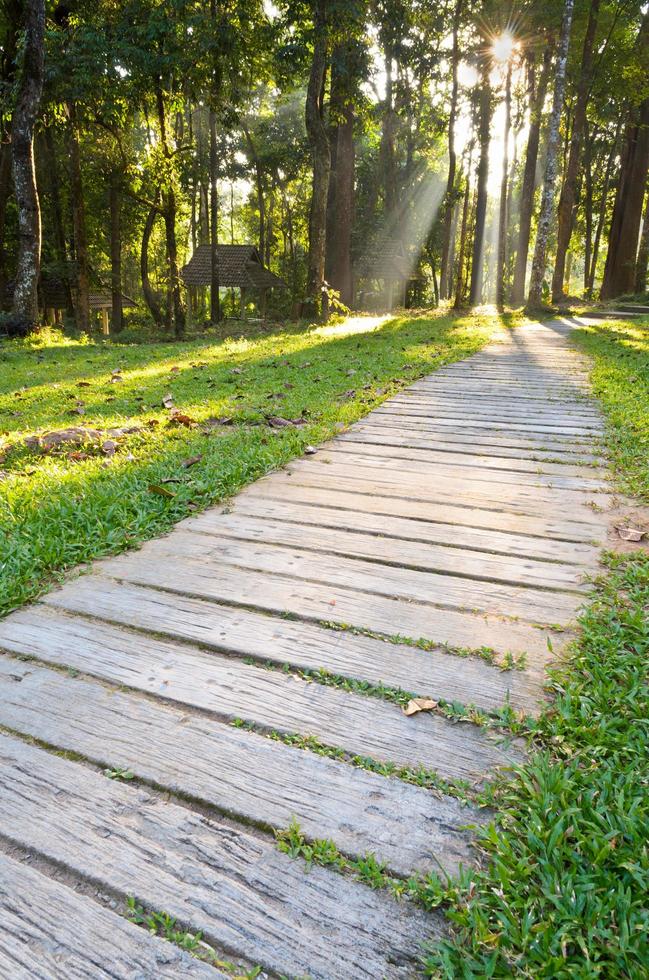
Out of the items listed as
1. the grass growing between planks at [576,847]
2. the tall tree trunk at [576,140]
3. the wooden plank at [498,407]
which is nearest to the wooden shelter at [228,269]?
the tall tree trunk at [576,140]

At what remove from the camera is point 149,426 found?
204 inches

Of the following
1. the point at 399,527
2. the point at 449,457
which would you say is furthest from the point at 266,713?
the point at 449,457

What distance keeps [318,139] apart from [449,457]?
12.7 metres

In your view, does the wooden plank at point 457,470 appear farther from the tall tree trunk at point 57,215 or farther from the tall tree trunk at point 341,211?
the tall tree trunk at point 57,215

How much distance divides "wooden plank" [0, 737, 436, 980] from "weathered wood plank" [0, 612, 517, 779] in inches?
13.9

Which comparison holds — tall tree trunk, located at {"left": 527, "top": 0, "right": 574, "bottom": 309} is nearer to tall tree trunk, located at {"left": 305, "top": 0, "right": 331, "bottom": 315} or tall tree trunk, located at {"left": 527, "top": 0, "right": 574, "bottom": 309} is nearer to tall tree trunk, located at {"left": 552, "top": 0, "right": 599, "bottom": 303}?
tall tree trunk, located at {"left": 552, "top": 0, "right": 599, "bottom": 303}

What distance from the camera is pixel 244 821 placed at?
4.70ft

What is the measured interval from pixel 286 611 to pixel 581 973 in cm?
141

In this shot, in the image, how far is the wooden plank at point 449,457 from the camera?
3.97 m

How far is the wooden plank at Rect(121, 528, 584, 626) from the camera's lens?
7.71 ft

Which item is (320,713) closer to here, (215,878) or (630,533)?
(215,878)

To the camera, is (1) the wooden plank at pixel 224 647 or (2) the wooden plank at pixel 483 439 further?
(2) the wooden plank at pixel 483 439

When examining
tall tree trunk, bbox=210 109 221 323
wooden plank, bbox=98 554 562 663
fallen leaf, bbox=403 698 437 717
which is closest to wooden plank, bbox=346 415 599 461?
wooden plank, bbox=98 554 562 663

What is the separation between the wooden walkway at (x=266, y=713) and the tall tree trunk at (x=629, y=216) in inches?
871
